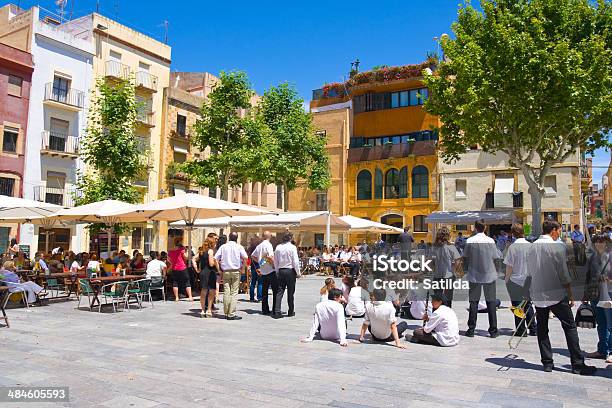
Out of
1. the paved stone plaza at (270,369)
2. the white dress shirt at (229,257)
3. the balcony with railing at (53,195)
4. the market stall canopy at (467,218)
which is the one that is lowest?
the paved stone plaza at (270,369)

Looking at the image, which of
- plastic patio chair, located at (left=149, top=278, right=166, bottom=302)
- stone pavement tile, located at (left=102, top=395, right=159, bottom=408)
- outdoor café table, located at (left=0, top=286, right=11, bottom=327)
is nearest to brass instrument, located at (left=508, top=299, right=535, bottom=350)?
stone pavement tile, located at (left=102, top=395, right=159, bottom=408)

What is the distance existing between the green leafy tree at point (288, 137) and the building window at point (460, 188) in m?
8.96

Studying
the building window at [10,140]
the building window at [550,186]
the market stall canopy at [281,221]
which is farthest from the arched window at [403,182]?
the building window at [10,140]

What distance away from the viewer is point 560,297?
601 cm

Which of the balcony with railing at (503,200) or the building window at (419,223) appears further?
the building window at (419,223)

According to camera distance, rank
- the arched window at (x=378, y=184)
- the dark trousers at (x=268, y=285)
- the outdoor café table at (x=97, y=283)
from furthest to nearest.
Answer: the arched window at (x=378, y=184) → the outdoor café table at (x=97, y=283) → the dark trousers at (x=268, y=285)

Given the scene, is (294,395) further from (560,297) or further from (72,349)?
(72,349)

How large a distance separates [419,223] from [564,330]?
2936 cm

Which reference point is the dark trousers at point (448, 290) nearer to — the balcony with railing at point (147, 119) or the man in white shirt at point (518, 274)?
the man in white shirt at point (518, 274)

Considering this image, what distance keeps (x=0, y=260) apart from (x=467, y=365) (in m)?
12.8

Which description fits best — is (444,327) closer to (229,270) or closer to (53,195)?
(229,270)

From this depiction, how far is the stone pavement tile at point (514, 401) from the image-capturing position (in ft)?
15.8

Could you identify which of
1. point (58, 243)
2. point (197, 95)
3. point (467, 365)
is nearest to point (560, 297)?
point (467, 365)

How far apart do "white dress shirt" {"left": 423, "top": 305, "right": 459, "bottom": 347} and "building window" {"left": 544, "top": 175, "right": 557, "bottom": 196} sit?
2575cm
